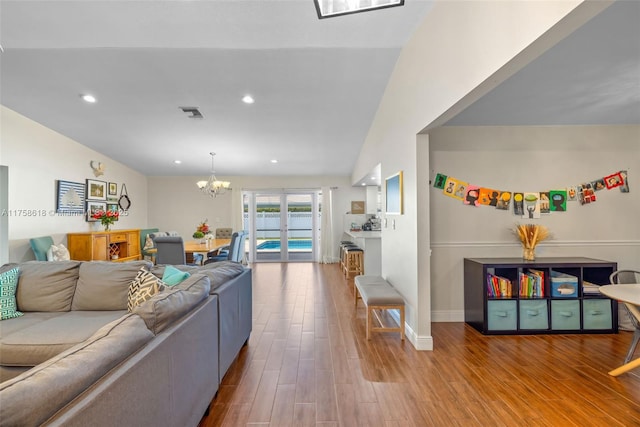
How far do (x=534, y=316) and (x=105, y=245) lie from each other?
709cm

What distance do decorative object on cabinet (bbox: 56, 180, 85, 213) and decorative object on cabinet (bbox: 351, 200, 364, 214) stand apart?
6.09 m

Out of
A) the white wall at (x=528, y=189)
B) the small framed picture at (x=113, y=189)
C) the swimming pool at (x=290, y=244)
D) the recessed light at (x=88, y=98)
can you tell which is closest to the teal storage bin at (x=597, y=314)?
the white wall at (x=528, y=189)

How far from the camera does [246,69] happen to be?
3.54 m

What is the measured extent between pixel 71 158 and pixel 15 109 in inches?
50.4

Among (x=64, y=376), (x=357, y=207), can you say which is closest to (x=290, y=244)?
(x=357, y=207)

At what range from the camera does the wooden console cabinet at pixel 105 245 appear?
17.8 ft

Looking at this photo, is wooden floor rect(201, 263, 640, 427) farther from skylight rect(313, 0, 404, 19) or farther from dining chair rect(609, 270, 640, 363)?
skylight rect(313, 0, 404, 19)

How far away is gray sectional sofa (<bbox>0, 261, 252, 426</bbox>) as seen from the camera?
874mm

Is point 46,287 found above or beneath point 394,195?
beneath

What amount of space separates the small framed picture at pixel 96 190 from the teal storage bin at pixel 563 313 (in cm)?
796

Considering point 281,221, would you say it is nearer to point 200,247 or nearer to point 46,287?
point 200,247

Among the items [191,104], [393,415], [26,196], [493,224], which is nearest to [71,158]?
[26,196]

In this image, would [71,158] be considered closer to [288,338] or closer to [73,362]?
[288,338]

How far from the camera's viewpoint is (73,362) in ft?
3.20
